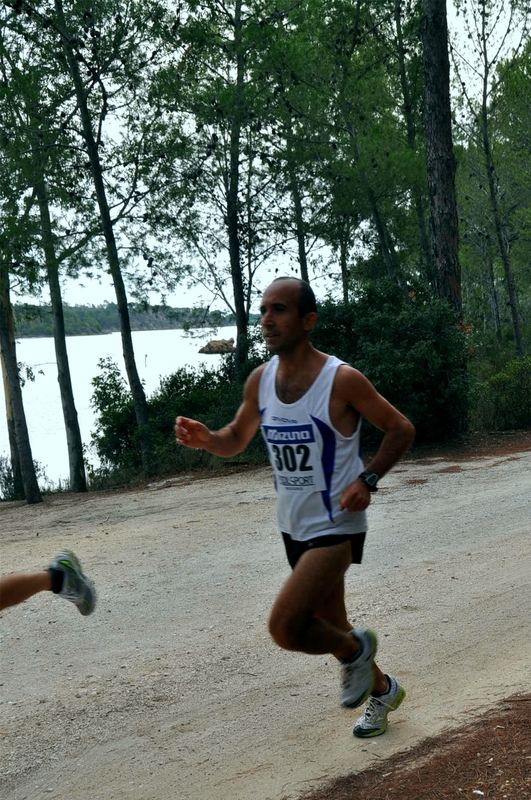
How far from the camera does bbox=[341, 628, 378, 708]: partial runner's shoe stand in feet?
13.8

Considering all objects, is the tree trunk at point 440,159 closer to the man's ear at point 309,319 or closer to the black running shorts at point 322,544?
the man's ear at point 309,319

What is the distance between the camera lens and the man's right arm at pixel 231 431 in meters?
4.37

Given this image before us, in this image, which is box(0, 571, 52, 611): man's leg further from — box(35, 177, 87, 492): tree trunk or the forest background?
box(35, 177, 87, 492): tree trunk

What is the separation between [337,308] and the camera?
15742mm

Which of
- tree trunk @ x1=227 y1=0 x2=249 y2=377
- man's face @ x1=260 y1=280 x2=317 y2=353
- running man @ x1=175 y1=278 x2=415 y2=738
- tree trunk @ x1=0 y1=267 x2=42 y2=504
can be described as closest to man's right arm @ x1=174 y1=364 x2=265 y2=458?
running man @ x1=175 y1=278 x2=415 y2=738

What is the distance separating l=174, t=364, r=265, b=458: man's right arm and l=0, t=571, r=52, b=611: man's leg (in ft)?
3.29

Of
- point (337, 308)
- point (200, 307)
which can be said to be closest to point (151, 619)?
point (337, 308)

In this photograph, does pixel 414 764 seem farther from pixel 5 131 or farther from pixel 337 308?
pixel 5 131

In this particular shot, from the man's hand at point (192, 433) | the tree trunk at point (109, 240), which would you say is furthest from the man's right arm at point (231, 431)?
the tree trunk at point (109, 240)

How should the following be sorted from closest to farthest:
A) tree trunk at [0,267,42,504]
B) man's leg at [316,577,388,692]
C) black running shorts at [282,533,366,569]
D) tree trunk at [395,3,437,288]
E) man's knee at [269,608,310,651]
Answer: man's knee at [269,608,310,651]
black running shorts at [282,533,366,569]
man's leg at [316,577,388,692]
tree trunk at [0,267,42,504]
tree trunk at [395,3,437,288]

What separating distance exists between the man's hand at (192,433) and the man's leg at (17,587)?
3.36 ft

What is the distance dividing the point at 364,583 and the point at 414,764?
3252mm

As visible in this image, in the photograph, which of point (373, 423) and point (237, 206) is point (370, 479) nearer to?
point (373, 423)

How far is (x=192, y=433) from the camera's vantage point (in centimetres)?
447
